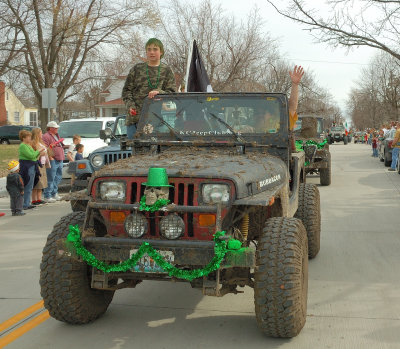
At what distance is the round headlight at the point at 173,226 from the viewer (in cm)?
403

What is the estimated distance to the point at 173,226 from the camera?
4.04 meters

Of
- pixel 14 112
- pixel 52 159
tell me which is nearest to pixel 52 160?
pixel 52 159

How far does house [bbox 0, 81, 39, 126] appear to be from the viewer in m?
66.7

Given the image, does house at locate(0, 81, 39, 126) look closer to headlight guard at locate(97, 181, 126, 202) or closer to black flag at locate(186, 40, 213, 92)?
black flag at locate(186, 40, 213, 92)

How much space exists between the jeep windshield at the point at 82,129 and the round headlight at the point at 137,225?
12.2 metres

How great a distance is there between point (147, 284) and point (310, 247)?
6.46 ft

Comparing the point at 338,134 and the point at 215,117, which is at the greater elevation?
the point at 215,117

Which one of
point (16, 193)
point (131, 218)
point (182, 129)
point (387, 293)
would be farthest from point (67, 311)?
point (16, 193)

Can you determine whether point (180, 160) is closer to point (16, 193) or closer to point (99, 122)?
point (16, 193)

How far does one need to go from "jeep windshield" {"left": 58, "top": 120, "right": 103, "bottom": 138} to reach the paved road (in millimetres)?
8253

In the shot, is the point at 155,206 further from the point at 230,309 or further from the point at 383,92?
the point at 383,92

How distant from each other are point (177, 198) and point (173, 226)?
0.65 feet

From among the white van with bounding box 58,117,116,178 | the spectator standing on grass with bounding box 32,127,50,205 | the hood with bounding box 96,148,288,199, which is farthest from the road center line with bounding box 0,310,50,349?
the white van with bounding box 58,117,116,178

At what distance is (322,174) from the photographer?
14.9 meters
